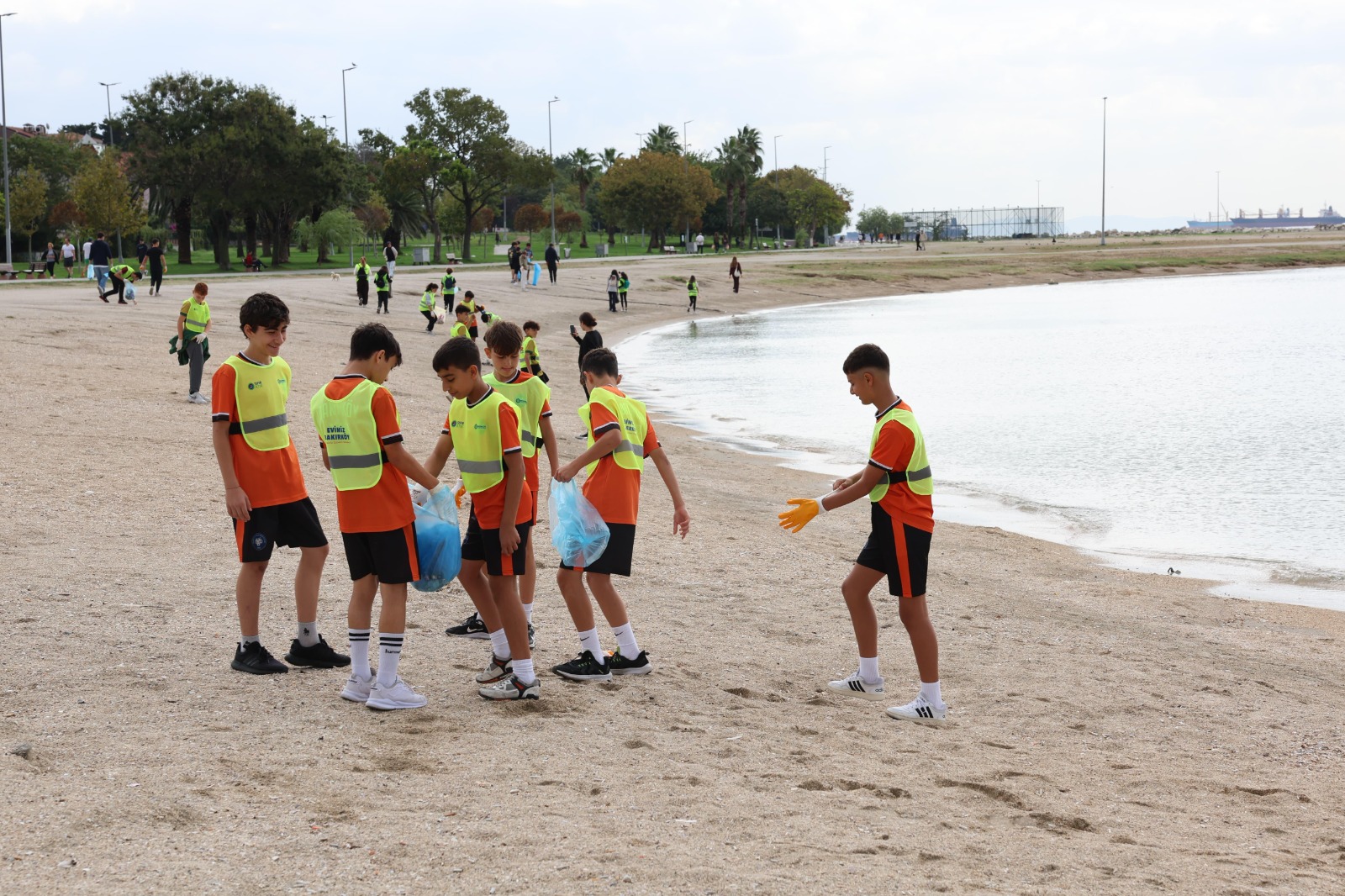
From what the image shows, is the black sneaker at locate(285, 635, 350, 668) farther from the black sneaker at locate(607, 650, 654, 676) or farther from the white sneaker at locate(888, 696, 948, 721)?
the white sneaker at locate(888, 696, 948, 721)

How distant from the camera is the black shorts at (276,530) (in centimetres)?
565

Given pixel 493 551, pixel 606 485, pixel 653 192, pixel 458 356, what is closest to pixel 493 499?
pixel 493 551

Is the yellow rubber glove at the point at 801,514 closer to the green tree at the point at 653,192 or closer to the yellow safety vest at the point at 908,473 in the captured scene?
the yellow safety vest at the point at 908,473

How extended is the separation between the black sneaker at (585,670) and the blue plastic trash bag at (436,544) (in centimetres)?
93

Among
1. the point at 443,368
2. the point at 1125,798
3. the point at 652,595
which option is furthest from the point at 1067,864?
the point at 652,595

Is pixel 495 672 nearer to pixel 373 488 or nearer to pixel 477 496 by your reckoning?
pixel 477 496

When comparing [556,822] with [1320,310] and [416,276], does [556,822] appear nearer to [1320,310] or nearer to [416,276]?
[416,276]

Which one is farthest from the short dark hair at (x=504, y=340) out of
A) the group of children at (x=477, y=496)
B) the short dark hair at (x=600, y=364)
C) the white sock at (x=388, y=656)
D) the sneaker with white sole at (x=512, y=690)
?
the sneaker with white sole at (x=512, y=690)

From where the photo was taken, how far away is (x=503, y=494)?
557 cm

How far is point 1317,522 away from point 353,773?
11.8 metres

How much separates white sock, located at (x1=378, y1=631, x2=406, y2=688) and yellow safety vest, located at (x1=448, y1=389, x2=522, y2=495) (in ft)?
2.47

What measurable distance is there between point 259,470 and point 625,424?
1.74 meters

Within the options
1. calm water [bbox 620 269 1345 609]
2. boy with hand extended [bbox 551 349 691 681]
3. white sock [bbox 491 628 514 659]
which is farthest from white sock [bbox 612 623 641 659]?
calm water [bbox 620 269 1345 609]

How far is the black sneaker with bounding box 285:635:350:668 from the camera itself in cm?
599
